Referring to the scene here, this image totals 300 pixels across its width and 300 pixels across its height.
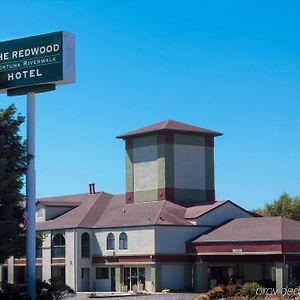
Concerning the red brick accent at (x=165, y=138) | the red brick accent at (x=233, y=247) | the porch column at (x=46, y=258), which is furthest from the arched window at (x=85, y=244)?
the red brick accent at (x=165, y=138)

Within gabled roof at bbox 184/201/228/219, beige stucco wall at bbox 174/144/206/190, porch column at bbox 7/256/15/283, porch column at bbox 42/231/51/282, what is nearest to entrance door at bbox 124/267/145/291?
gabled roof at bbox 184/201/228/219

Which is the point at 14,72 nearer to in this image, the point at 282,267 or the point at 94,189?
the point at 282,267

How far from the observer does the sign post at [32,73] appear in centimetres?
4019

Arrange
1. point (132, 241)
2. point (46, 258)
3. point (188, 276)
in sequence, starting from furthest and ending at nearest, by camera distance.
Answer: point (46, 258), point (132, 241), point (188, 276)

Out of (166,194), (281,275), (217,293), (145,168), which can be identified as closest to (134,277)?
(166,194)

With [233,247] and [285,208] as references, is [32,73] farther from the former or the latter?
[285,208]

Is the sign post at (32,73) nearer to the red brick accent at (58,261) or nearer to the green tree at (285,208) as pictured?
the red brick accent at (58,261)

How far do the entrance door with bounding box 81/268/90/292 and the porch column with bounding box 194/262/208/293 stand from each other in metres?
10.00

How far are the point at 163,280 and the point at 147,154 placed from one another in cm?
1182

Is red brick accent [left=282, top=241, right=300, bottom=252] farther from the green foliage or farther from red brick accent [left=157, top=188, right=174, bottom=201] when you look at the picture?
the green foliage

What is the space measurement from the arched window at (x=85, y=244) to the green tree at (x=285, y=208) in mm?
35773

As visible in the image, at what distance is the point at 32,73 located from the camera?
1613 inches

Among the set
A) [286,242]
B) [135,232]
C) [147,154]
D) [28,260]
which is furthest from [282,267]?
[28,260]

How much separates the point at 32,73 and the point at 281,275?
83.4 feet
